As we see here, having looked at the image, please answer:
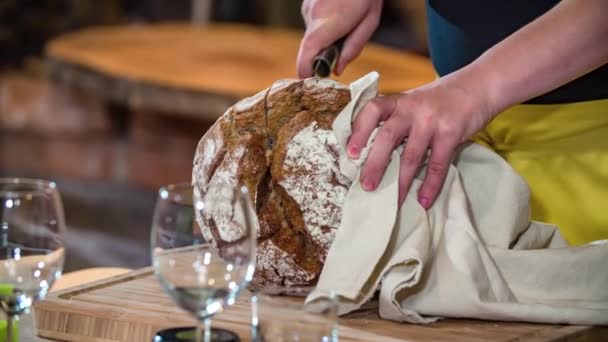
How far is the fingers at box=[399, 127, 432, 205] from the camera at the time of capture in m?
1.43

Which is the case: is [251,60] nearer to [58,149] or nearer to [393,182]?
[58,149]

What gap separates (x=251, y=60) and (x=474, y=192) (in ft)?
9.41

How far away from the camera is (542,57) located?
1.43 metres

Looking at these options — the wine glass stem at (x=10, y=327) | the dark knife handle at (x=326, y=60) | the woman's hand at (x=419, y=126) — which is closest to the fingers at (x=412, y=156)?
the woman's hand at (x=419, y=126)

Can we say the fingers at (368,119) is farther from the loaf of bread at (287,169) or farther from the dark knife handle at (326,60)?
the dark knife handle at (326,60)

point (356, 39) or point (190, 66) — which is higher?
point (356, 39)

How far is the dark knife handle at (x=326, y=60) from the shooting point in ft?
5.71

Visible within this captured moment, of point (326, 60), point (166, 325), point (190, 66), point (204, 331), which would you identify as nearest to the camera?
point (204, 331)

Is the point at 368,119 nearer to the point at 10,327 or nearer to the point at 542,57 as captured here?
the point at 542,57

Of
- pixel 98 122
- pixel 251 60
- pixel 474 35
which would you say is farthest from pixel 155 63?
pixel 474 35

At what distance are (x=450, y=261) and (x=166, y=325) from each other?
1.07 ft

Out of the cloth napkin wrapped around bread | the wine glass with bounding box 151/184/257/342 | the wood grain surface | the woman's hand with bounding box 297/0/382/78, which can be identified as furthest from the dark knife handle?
the wood grain surface

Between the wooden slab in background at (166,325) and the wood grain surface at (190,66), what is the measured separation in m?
2.31

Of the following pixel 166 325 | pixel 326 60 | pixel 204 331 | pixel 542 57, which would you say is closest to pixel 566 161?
pixel 542 57
